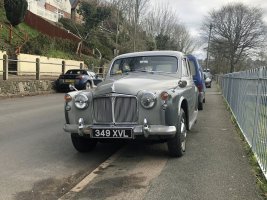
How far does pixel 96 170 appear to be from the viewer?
6383mm

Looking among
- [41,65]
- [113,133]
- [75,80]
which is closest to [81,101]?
[113,133]

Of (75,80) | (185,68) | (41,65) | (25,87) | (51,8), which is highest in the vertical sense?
(51,8)

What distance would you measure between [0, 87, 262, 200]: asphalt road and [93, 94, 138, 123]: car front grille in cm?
74

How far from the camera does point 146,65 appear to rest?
856 centimetres

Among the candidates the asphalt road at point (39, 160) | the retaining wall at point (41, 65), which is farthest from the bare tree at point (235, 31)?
the asphalt road at point (39, 160)

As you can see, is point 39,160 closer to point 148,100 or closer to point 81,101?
point 81,101

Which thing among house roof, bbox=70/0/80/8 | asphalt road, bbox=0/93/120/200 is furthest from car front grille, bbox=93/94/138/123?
house roof, bbox=70/0/80/8

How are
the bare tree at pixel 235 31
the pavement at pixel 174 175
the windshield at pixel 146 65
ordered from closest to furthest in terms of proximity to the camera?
the pavement at pixel 174 175 < the windshield at pixel 146 65 < the bare tree at pixel 235 31

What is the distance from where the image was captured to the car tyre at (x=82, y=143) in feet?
24.2

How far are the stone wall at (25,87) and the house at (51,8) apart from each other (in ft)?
86.1

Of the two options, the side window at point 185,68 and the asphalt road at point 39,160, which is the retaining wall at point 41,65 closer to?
the asphalt road at point 39,160

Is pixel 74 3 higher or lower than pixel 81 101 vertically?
higher

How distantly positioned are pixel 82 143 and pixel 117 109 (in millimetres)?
1200

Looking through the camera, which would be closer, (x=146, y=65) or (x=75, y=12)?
(x=146, y=65)
